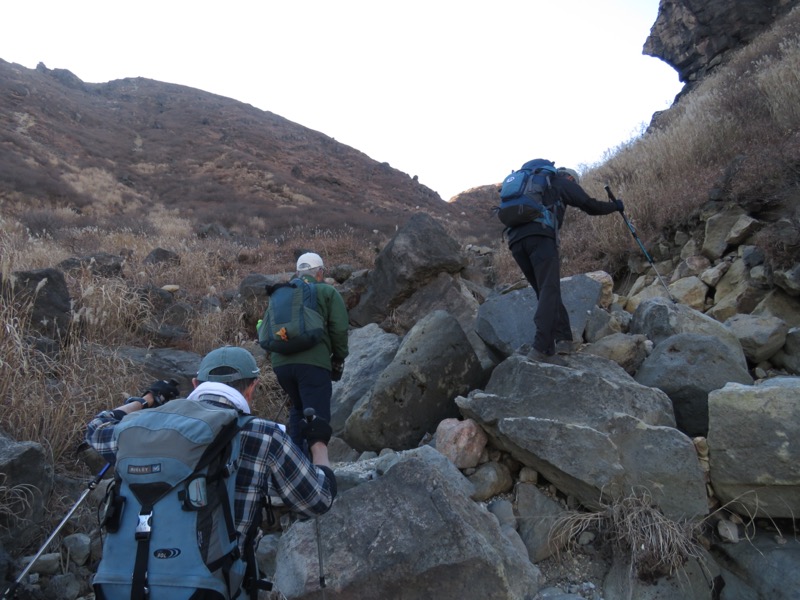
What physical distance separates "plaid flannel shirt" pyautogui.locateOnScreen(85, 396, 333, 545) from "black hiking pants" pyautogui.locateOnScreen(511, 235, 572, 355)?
2517 millimetres

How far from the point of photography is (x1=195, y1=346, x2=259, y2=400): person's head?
7.84 feet

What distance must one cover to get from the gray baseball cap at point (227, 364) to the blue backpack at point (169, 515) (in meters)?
0.48

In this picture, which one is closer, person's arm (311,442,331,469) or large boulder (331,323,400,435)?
person's arm (311,442,331,469)

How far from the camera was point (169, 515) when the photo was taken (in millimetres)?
1796

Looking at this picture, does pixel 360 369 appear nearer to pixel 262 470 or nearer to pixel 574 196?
pixel 574 196

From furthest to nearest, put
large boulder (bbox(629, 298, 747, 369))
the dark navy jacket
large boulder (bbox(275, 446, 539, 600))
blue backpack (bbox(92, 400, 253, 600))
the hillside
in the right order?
the hillside → large boulder (bbox(629, 298, 747, 369)) → the dark navy jacket → large boulder (bbox(275, 446, 539, 600)) → blue backpack (bbox(92, 400, 253, 600))

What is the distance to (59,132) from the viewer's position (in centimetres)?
3075

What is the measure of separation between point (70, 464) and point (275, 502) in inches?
61.1

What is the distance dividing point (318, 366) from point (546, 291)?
1.80 m

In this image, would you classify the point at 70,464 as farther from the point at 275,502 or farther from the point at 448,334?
the point at 448,334

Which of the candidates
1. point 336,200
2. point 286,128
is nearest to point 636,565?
point 336,200

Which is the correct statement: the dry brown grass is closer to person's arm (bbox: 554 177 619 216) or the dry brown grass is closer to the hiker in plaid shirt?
the hiker in plaid shirt

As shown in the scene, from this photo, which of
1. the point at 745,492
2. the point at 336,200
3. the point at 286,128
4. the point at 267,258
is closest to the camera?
the point at 745,492

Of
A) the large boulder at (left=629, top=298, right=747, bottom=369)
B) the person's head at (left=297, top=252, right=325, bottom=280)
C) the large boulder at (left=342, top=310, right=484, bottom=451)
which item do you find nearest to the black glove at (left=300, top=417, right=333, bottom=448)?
the large boulder at (left=342, top=310, right=484, bottom=451)
